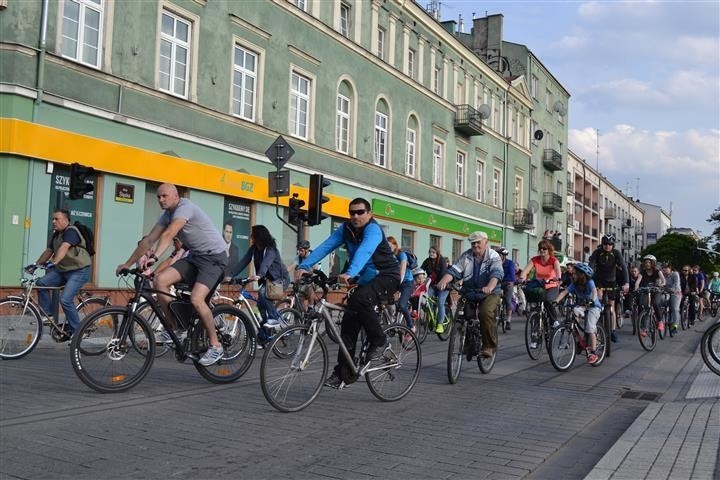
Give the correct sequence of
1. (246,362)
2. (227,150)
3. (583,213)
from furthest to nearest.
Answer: (583,213), (227,150), (246,362)

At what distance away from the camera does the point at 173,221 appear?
742 cm

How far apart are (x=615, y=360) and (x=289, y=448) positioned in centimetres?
810

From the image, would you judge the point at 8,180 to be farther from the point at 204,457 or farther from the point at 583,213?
the point at 583,213

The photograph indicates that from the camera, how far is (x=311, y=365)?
6.50 meters

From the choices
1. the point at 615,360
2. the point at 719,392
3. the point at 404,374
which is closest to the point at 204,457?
the point at 404,374

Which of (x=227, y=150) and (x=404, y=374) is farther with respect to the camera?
(x=227, y=150)

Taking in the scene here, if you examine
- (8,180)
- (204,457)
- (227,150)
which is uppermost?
(227,150)

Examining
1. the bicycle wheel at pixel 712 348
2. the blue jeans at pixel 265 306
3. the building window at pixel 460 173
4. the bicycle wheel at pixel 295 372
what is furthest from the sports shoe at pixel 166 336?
Result: the building window at pixel 460 173

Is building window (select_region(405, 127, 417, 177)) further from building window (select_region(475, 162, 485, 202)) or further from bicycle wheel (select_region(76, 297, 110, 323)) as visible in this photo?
bicycle wheel (select_region(76, 297, 110, 323))

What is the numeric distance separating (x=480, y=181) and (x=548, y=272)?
2900 cm

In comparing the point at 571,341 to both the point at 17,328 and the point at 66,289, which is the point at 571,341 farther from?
the point at 17,328

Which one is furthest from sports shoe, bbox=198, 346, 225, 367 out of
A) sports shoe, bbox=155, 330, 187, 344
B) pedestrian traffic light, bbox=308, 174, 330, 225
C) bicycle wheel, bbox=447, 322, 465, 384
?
pedestrian traffic light, bbox=308, 174, 330, 225

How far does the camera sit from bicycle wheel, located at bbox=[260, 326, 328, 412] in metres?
6.22

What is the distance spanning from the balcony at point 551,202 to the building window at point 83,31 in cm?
3972
